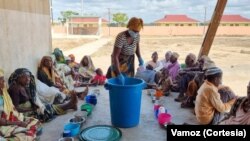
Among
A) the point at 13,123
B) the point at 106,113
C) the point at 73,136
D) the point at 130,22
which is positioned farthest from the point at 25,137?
the point at 130,22

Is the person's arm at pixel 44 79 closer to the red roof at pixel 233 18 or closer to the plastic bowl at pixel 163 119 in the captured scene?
the plastic bowl at pixel 163 119

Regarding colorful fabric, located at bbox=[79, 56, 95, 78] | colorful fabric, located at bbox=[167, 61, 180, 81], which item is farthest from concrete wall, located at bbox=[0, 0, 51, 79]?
colorful fabric, located at bbox=[167, 61, 180, 81]

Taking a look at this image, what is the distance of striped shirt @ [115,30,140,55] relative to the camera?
3537mm

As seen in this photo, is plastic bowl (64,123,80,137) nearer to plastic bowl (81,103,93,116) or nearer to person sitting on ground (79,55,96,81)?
plastic bowl (81,103,93,116)

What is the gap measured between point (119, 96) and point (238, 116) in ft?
4.34

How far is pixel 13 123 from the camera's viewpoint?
269cm

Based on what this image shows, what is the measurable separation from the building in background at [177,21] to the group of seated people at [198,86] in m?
31.9

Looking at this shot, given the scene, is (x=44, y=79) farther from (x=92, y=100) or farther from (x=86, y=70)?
(x=86, y=70)

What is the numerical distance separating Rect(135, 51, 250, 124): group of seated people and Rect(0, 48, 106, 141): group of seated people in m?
1.20

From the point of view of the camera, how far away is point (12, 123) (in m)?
2.68

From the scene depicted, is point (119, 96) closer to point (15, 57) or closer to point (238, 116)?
point (238, 116)

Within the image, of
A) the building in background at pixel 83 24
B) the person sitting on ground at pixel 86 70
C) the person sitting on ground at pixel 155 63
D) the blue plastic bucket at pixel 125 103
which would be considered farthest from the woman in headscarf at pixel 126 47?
the building in background at pixel 83 24

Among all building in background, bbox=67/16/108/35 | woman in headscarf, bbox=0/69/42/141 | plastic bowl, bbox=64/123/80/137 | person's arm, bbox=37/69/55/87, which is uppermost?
building in background, bbox=67/16/108/35

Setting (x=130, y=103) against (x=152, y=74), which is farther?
(x=152, y=74)
